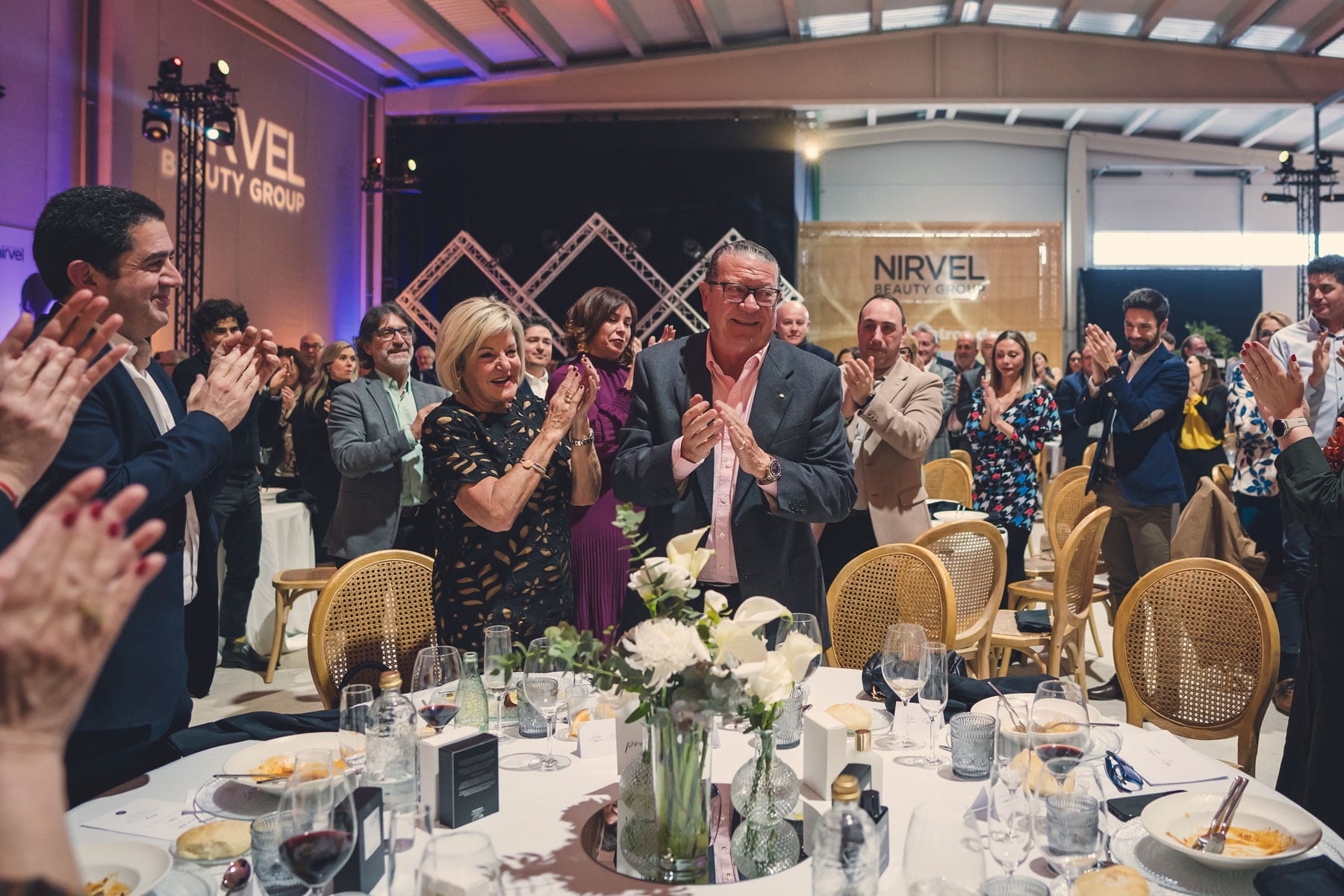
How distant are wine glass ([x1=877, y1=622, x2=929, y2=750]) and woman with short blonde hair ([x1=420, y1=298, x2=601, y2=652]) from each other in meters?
0.97

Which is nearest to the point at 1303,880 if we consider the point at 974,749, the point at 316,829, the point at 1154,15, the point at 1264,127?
the point at 974,749

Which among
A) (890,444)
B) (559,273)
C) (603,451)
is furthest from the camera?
(559,273)

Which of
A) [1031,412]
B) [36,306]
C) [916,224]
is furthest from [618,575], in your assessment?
[916,224]

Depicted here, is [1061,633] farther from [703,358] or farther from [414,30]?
[414,30]

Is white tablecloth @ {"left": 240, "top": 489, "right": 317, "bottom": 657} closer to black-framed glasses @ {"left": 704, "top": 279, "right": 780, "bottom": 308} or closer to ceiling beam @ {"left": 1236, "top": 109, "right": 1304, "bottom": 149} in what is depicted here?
black-framed glasses @ {"left": 704, "top": 279, "right": 780, "bottom": 308}

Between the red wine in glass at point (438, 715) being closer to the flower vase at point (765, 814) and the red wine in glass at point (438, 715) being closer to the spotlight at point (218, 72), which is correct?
the flower vase at point (765, 814)

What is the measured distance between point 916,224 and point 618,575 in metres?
9.93

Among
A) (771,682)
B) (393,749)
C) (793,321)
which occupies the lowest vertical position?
(393,749)

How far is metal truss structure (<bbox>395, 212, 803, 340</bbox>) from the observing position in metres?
11.3

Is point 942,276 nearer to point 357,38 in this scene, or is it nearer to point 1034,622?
point 357,38

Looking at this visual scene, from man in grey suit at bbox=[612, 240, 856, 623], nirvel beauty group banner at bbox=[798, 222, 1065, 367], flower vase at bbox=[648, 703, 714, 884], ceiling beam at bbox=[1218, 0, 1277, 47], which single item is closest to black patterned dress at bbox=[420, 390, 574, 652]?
man in grey suit at bbox=[612, 240, 856, 623]

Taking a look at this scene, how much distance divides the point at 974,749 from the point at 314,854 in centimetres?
104

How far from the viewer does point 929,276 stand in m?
12.1

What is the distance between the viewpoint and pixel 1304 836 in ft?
4.57
